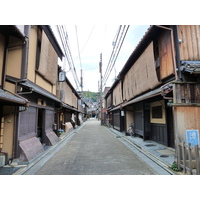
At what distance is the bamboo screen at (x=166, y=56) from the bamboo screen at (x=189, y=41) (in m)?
0.62

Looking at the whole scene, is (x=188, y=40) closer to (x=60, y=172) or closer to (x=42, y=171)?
(x=60, y=172)

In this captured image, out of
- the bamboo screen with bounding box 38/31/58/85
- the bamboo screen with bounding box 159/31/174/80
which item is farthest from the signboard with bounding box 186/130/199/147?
the bamboo screen with bounding box 38/31/58/85

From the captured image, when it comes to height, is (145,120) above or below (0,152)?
above

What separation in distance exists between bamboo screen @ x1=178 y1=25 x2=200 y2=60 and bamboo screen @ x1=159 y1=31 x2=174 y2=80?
618 mm

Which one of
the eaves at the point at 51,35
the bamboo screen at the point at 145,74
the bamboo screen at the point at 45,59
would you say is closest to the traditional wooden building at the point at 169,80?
the bamboo screen at the point at 145,74

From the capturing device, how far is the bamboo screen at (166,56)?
6.96 meters

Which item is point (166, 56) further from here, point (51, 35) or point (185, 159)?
point (51, 35)

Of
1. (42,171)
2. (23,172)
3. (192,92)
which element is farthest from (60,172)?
(192,92)

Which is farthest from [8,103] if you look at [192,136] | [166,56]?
[166,56]

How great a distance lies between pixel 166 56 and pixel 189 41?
1.26 m

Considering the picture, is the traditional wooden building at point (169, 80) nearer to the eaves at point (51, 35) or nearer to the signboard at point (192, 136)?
the signboard at point (192, 136)

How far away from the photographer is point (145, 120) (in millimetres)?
11406

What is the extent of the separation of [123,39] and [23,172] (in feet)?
26.9

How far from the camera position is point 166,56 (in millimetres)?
7406
